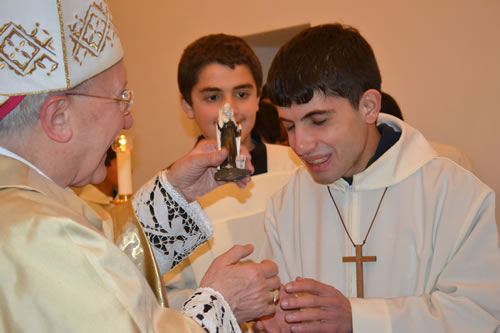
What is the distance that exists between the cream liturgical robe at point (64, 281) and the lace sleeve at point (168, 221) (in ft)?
3.50

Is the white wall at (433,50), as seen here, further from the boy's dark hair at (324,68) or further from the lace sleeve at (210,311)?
the lace sleeve at (210,311)

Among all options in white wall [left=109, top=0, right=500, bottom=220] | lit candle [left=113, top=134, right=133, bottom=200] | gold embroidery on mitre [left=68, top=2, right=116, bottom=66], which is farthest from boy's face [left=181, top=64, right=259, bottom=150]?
white wall [left=109, top=0, right=500, bottom=220]

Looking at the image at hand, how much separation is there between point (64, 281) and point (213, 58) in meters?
2.35

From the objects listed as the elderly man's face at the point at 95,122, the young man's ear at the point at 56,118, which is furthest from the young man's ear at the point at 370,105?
the young man's ear at the point at 56,118

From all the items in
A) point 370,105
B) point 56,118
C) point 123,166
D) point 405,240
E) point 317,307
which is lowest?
point 317,307

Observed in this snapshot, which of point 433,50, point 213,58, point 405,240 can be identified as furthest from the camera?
point 433,50

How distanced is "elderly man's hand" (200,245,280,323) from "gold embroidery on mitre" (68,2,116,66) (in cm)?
89

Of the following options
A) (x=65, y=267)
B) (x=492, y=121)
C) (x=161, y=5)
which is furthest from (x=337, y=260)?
(x=161, y=5)

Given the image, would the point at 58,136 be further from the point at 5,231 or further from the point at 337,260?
the point at 337,260

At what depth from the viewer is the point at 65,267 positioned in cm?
127

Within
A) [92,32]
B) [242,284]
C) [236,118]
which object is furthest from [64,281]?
[236,118]

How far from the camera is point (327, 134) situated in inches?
92.7

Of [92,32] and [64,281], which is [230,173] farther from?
[64,281]

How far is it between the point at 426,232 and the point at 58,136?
1.56 metres
